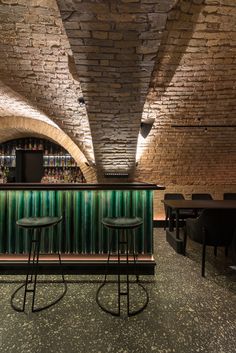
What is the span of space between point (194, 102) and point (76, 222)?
2622 millimetres

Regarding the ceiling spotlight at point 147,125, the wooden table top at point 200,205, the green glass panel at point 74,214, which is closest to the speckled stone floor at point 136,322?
the green glass panel at point 74,214

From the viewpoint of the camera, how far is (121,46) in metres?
1.93

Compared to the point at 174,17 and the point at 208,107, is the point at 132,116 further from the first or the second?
the point at 208,107

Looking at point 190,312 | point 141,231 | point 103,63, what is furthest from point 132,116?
point 190,312

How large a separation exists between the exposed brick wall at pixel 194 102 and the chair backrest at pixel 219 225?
180 cm

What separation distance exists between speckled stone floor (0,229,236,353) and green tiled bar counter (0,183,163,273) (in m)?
0.23

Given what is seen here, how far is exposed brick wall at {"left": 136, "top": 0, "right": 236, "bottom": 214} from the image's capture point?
85.4 inches

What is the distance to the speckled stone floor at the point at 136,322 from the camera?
5.32ft

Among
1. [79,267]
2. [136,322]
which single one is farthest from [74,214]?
[136,322]

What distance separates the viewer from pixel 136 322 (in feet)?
6.15

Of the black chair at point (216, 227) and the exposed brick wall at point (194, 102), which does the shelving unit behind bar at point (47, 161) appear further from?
the black chair at point (216, 227)

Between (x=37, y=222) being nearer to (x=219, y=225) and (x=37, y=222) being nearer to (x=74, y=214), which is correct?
(x=74, y=214)

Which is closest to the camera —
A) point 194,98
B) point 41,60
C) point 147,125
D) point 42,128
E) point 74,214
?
point 41,60

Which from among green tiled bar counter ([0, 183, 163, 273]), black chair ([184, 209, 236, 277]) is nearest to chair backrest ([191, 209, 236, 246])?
black chair ([184, 209, 236, 277])
